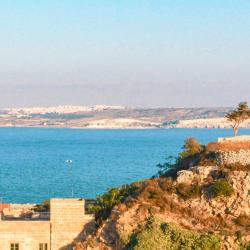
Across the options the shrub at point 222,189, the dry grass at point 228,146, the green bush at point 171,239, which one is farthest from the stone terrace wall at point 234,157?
the green bush at point 171,239

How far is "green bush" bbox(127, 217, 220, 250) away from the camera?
87.1 ft

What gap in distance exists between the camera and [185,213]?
28.3 metres

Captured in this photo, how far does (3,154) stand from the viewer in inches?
5389

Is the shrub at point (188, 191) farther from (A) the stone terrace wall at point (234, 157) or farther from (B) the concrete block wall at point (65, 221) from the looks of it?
(B) the concrete block wall at point (65, 221)

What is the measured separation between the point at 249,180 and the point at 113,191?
6.59 m

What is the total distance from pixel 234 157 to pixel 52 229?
26.9 ft

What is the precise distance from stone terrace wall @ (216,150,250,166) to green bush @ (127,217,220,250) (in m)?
4.42

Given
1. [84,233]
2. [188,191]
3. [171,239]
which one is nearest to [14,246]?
[84,233]

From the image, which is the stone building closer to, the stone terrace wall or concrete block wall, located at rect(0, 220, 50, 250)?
concrete block wall, located at rect(0, 220, 50, 250)

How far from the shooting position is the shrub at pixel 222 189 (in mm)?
28391

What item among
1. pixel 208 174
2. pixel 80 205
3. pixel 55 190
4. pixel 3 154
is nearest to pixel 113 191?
pixel 80 205

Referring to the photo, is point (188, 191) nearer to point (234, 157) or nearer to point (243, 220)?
point (243, 220)

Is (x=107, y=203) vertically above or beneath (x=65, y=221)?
above

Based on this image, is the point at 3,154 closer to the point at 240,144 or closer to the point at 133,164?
the point at 133,164
